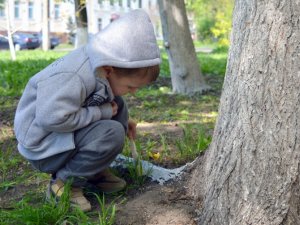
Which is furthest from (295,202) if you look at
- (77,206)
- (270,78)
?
(77,206)

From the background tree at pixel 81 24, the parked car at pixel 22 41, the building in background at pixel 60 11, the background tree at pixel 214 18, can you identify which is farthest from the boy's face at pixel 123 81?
the building in background at pixel 60 11

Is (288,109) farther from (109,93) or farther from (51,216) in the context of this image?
(51,216)

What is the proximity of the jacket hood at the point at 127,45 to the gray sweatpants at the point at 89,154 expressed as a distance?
300mm

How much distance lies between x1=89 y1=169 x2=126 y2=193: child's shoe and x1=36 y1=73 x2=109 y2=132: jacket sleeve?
0.44 metres

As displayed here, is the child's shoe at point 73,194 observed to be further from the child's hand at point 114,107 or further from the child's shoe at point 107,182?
the child's hand at point 114,107

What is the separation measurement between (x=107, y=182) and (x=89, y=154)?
0.30 meters

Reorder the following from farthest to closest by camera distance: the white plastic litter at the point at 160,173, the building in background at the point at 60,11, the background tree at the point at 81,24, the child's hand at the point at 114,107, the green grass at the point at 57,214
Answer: the building in background at the point at 60,11
the background tree at the point at 81,24
the white plastic litter at the point at 160,173
the child's hand at the point at 114,107
the green grass at the point at 57,214

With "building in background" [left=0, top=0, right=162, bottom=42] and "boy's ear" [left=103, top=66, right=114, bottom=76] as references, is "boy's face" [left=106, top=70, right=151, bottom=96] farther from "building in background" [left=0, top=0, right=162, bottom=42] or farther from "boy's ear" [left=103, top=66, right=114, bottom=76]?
"building in background" [left=0, top=0, right=162, bottom=42]

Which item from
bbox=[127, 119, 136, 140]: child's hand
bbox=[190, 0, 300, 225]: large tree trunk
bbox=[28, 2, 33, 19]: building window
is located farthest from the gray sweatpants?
bbox=[28, 2, 33, 19]: building window

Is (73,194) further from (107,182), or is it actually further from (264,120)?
(264,120)

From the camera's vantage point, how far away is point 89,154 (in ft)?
7.93

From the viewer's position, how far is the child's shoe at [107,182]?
2643 millimetres

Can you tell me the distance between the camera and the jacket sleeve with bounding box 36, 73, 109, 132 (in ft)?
7.43

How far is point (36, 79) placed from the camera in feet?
7.86
